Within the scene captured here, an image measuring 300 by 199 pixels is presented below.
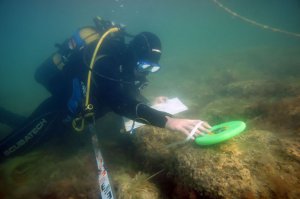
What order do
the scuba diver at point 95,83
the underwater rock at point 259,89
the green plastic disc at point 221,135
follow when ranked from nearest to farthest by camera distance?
the green plastic disc at point 221,135 < the scuba diver at point 95,83 < the underwater rock at point 259,89

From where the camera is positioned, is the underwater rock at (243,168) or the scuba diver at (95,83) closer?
the underwater rock at (243,168)

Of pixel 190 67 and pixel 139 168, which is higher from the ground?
pixel 139 168

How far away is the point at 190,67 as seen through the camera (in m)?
20.1

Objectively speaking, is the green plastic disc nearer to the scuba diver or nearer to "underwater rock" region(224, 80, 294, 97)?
the scuba diver

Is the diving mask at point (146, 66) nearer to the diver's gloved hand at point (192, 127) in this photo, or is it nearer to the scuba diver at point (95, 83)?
the scuba diver at point (95, 83)

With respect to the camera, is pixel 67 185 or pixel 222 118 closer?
pixel 67 185

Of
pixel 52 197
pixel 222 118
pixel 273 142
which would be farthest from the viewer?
pixel 222 118

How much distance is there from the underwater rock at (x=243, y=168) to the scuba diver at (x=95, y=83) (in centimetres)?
43

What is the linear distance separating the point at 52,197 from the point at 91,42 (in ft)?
10.2

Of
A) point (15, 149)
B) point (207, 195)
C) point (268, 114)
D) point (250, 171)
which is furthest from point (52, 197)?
point (268, 114)

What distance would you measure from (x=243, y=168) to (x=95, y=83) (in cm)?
283

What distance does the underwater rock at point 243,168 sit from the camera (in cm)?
254

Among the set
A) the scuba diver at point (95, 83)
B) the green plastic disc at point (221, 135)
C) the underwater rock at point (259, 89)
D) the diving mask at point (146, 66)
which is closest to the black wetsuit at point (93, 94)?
the scuba diver at point (95, 83)

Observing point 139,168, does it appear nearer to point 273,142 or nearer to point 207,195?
point 207,195
